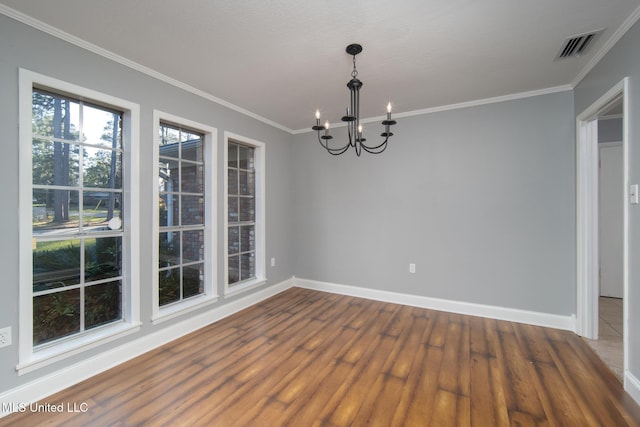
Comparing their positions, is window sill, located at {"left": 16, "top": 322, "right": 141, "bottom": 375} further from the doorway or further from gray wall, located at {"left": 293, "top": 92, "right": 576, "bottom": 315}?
the doorway

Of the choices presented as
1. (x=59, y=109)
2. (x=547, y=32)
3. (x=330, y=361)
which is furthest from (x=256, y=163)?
(x=547, y=32)

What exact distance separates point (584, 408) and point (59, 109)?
449 centimetres

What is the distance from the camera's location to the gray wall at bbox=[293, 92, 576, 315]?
3.16 metres

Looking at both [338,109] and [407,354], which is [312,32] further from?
[407,354]

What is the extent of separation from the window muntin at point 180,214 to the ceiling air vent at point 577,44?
3694mm

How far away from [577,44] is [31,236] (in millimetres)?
4499

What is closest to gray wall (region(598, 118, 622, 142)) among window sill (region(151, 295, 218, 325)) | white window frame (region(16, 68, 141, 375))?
window sill (region(151, 295, 218, 325))

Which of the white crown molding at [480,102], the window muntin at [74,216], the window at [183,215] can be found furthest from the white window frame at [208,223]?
the white crown molding at [480,102]

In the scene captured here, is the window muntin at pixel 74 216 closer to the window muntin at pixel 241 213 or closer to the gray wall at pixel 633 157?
the window muntin at pixel 241 213

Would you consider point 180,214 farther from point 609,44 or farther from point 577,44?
point 609,44

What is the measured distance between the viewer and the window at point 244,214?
3.83 metres

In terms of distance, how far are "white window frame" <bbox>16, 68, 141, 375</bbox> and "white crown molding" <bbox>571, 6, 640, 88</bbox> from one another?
4.01 meters

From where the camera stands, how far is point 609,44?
225cm

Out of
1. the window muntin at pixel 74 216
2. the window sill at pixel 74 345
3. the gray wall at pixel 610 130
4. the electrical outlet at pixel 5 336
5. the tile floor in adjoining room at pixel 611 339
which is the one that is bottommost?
the tile floor in adjoining room at pixel 611 339
